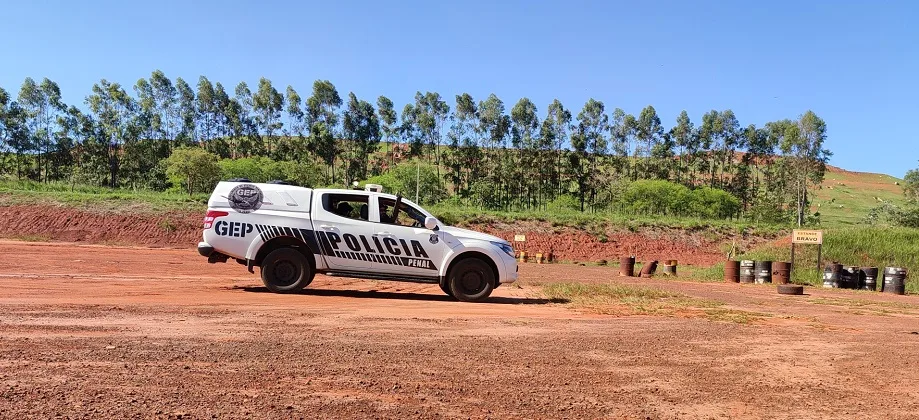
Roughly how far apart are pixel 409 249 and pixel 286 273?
2.41 metres

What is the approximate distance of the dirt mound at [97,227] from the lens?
40031 mm

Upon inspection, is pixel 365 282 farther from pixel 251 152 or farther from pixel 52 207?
pixel 251 152

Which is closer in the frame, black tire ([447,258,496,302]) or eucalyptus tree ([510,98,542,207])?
black tire ([447,258,496,302])

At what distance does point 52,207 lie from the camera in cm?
4341

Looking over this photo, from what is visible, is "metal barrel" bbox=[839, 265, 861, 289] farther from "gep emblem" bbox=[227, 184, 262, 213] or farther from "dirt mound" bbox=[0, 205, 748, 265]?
"dirt mound" bbox=[0, 205, 748, 265]

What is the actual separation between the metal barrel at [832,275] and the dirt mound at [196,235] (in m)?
22.1

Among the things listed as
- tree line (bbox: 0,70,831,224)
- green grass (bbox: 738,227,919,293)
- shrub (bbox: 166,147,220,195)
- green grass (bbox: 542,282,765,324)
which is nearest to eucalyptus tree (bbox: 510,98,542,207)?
tree line (bbox: 0,70,831,224)

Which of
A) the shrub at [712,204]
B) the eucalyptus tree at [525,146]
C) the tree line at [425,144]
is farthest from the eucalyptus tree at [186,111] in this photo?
the shrub at [712,204]

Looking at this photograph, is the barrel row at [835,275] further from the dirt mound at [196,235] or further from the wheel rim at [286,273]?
the dirt mound at [196,235]

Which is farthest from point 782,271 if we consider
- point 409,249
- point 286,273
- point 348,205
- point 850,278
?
point 286,273

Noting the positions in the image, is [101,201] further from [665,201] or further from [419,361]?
[665,201]

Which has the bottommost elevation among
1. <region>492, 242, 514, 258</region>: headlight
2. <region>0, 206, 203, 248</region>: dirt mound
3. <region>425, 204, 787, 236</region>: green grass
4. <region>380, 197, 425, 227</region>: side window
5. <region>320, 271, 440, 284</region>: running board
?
<region>0, 206, 203, 248</region>: dirt mound

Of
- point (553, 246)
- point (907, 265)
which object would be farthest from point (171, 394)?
point (553, 246)

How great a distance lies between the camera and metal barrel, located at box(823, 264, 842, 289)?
23.1 metres
